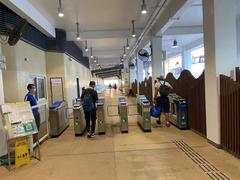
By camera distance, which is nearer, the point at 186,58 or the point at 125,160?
the point at 125,160

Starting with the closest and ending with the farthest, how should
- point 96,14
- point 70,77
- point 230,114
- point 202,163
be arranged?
point 202,163
point 230,114
point 96,14
point 70,77

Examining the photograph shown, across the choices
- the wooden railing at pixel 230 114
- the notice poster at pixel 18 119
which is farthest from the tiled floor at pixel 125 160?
the notice poster at pixel 18 119

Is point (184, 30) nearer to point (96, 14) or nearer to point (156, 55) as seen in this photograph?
point (156, 55)

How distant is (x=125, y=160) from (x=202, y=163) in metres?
1.39

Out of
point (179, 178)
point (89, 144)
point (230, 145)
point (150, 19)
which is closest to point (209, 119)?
point (230, 145)

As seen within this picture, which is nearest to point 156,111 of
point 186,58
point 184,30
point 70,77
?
point 184,30

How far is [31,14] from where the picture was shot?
25.0 feet

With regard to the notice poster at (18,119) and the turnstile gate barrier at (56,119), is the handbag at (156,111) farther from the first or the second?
the notice poster at (18,119)

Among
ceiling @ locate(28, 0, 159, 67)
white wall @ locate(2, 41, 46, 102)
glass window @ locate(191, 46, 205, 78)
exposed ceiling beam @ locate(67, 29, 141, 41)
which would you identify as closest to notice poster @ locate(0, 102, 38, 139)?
white wall @ locate(2, 41, 46, 102)

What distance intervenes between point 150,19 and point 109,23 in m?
2.01

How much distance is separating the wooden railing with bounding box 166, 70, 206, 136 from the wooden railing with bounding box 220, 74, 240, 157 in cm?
122

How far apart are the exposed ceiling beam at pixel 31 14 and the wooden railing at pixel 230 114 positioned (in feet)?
16.4

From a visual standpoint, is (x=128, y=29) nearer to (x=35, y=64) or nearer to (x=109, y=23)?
(x=109, y=23)

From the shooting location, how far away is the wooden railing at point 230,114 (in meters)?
4.65
